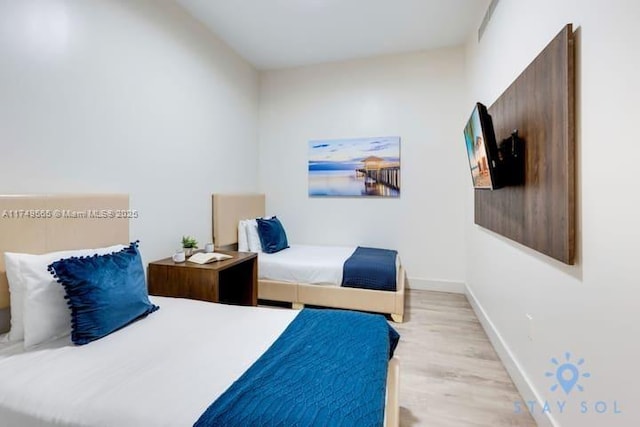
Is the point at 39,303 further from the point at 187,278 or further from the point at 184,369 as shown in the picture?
the point at 187,278

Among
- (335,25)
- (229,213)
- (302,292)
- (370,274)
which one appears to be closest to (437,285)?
(370,274)

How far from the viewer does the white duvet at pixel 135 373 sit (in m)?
0.97

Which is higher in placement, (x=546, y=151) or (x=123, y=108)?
(x=123, y=108)

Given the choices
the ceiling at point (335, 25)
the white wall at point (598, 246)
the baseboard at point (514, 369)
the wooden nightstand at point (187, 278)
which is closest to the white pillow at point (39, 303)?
the wooden nightstand at point (187, 278)

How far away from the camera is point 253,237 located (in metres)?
3.68

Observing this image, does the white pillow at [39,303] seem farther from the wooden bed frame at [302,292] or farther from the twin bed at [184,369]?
the wooden bed frame at [302,292]

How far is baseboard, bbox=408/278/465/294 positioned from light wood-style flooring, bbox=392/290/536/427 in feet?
2.27

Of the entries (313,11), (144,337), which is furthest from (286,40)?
(144,337)

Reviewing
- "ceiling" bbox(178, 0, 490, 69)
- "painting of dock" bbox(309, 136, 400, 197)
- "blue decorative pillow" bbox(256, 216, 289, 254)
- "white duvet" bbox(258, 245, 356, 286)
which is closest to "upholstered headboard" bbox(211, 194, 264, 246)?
"blue decorative pillow" bbox(256, 216, 289, 254)

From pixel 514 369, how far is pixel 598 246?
1239 millimetres

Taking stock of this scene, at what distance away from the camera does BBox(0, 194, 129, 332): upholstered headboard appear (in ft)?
5.08

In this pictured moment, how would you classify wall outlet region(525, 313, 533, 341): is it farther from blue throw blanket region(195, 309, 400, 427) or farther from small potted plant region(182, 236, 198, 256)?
small potted plant region(182, 236, 198, 256)

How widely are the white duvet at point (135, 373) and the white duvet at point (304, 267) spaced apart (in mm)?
1455

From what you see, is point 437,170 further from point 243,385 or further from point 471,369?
point 243,385
